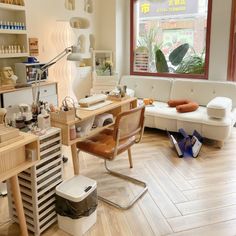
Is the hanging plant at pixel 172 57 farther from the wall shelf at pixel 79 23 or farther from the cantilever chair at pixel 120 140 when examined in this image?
the cantilever chair at pixel 120 140

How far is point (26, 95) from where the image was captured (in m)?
3.45

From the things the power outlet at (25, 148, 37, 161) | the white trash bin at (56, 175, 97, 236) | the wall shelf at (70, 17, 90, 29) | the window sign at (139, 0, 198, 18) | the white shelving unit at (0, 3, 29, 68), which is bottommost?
the white trash bin at (56, 175, 97, 236)

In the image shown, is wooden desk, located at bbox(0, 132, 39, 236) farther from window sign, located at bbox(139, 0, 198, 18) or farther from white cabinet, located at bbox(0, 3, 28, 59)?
window sign, located at bbox(139, 0, 198, 18)

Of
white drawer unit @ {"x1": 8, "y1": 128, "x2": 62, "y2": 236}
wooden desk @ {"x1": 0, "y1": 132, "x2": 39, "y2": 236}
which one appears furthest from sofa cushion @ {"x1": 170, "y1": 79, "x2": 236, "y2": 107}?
wooden desk @ {"x1": 0, "y1": 132, "x2": 39, "y2": 236}

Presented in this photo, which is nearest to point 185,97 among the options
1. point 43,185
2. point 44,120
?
point 44,120

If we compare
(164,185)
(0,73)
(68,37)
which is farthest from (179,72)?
(0,73)

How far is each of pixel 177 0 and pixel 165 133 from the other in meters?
2.17

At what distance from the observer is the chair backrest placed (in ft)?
7.26

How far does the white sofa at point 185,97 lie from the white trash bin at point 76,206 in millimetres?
1972

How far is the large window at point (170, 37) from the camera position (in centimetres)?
436

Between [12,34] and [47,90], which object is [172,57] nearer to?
[47,90]

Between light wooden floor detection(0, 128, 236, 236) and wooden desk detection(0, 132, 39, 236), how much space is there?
43 cm

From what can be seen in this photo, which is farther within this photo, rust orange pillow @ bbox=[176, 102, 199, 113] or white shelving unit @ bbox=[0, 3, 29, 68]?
rust orange pillow @ bbox=[176, 102, 199, 113]

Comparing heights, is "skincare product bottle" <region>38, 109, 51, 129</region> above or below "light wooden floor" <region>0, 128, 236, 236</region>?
above
